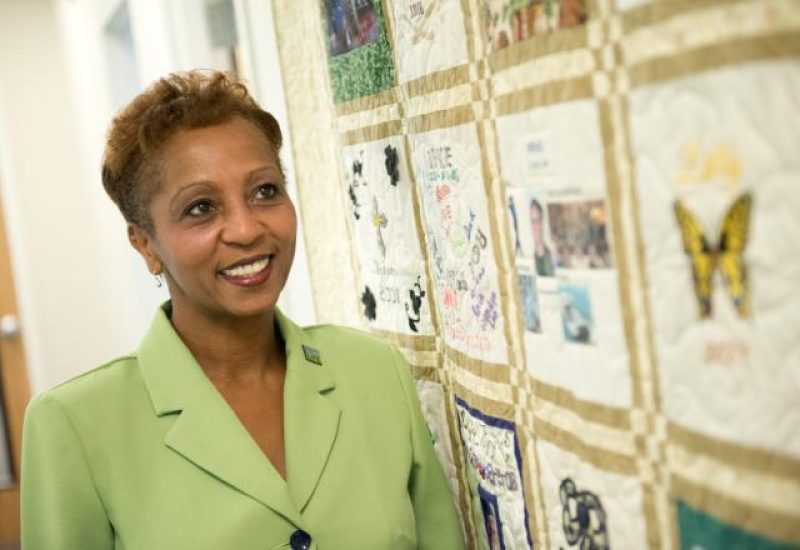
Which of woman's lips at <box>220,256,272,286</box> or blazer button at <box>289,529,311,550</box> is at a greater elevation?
woman's lips at <box>220,256,272,286</box>

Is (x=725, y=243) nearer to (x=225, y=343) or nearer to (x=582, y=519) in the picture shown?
(x=582, y=519)

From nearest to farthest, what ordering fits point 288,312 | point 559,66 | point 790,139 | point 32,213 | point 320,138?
point 790,139
point 559,66
point 320,138
point 288,312
point 32,213

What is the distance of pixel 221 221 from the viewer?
1069 mm

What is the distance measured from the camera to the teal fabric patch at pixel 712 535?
25.1 inches

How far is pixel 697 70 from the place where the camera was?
624 mm

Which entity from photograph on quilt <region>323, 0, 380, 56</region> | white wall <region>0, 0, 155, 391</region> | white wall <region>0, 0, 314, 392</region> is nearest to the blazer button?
photograph on quilt <region>323, 0, 380, 56</region>

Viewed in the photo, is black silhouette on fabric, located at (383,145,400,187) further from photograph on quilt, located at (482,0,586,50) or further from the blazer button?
the blazer button

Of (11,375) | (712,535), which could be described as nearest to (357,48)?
(712,535)

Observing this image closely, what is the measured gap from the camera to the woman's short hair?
42.9 inches

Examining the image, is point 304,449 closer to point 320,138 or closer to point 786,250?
point 320,138

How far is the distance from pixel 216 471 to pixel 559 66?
626mm

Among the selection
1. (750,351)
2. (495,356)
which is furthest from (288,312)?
(750,351)

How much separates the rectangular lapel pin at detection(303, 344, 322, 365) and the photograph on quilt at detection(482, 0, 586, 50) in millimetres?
518

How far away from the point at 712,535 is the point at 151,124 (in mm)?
793
